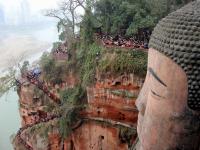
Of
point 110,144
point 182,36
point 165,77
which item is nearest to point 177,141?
point 165,77

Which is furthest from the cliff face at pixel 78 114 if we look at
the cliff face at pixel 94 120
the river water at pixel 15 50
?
the river water at pixel 15 50

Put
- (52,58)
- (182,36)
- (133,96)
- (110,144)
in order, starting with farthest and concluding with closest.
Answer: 1. (52,58)
2. (110,144)
3. (133,96)
4. (182,36)

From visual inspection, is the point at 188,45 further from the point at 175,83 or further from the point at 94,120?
the point at 94,120

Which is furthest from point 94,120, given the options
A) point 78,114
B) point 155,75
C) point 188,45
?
point 188,45

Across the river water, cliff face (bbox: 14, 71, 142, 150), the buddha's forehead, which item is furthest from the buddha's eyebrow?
the river water

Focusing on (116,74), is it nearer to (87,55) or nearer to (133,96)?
(133,96)

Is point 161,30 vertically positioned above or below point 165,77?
above

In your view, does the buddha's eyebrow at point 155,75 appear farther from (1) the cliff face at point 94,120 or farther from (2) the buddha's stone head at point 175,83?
(1) the cliff face at point 94,120
